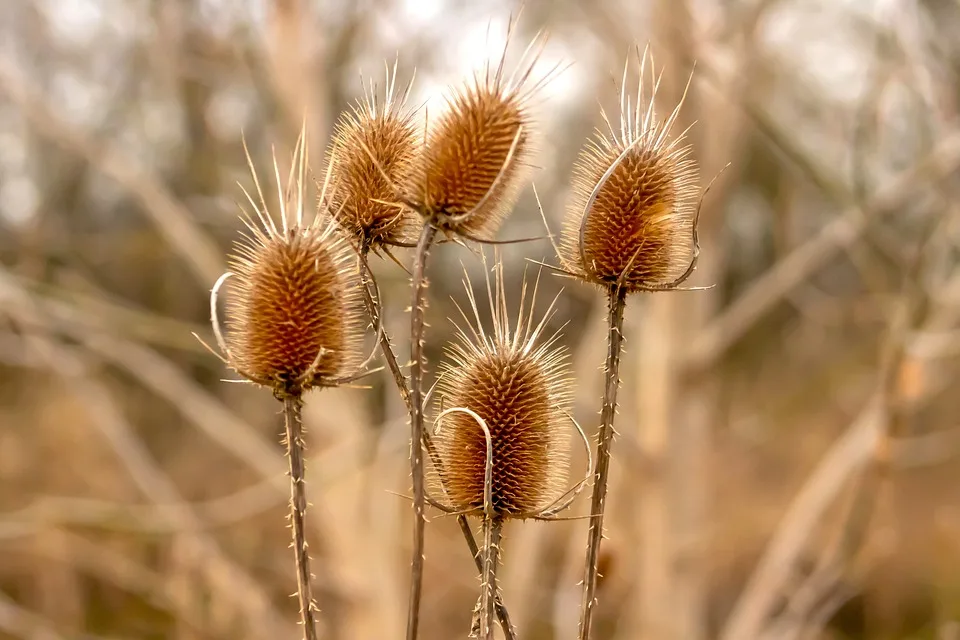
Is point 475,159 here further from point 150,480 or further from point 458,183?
point 150,480

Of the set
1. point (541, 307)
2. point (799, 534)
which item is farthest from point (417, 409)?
point (541, 307)

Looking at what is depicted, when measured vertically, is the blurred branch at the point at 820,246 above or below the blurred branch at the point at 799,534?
above

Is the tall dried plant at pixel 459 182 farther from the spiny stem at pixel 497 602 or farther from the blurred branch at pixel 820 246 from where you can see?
the blurred branch at pixel 820 246

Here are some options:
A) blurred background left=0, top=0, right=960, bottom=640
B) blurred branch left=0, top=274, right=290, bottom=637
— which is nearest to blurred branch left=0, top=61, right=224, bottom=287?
blurred background left=0, top=0, right=960, bottom=640

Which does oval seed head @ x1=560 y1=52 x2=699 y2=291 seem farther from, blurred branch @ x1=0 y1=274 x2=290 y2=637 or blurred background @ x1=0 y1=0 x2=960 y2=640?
blurred branch @ x1=0 y1=274 x2=290 y2=637

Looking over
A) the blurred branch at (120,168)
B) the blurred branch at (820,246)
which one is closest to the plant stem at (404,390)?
the blurred branch at (820,246)

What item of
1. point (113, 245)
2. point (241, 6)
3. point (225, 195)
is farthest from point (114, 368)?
point (241, 6)
